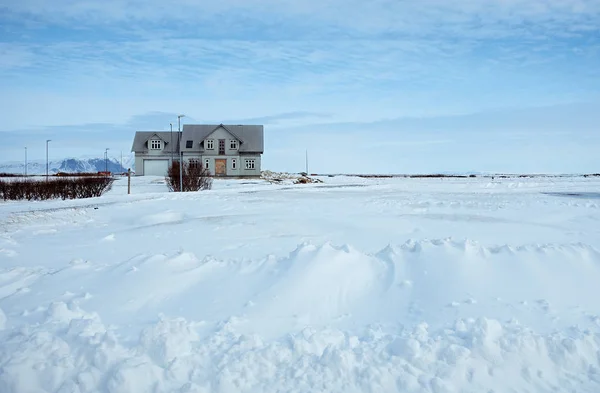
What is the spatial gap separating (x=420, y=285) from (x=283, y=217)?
8.64 meters

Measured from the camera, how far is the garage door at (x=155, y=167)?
58.1 meters

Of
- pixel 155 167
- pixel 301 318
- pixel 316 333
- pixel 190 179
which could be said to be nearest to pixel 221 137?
pixel 155 167

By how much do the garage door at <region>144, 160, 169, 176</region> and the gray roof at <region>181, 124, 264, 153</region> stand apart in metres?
3.40

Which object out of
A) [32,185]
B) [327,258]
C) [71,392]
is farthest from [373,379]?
[32,185]

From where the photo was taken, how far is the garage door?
2286 inches

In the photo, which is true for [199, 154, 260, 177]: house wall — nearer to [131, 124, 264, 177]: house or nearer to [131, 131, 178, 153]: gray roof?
[131, 124, 264, 177]: house

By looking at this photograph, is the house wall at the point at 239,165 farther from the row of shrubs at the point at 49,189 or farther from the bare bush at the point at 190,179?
the row of shrubs at the point at 49,189

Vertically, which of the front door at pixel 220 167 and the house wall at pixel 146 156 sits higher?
the house wall at pixel 146 156

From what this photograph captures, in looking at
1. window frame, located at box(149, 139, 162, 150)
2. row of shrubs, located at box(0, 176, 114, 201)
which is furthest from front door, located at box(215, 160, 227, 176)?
row of shrubs, located at box(0, 176, 114, 201)

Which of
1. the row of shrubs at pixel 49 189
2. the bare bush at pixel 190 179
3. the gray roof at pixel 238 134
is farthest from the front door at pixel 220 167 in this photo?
the row of shrubs at pixel 49 189

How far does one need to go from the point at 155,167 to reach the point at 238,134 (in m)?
10.8

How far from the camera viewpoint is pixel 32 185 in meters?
26.6

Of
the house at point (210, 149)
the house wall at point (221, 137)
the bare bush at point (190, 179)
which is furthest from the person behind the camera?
the house at point (210, 149)

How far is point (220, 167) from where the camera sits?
57.1 m
